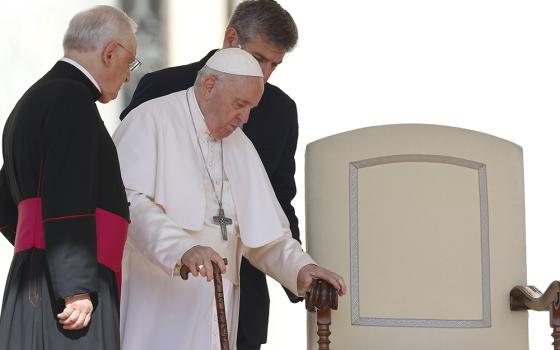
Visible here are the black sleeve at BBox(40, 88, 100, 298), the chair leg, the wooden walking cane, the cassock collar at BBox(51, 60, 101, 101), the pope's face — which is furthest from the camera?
the chair leg

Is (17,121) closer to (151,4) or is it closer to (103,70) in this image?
(103,70)

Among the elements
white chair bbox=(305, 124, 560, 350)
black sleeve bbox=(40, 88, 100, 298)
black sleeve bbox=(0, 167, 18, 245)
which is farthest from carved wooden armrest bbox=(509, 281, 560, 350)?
black sleeve bbox=(0, 167, 18, 245)

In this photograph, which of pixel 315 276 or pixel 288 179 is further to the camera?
pixel 288 179

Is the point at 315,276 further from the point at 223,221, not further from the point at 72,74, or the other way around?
the point at 72,74

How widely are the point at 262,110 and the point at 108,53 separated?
1.13 m

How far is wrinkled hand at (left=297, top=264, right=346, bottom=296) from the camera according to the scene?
13.6 feet

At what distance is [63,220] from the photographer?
3453 mm

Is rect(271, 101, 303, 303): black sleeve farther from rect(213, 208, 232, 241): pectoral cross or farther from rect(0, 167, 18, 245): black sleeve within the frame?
rect(0, 167, 18, 245): black sleeve

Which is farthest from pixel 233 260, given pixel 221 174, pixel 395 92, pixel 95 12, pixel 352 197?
pixel 395 92

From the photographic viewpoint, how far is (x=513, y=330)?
4.68 meters

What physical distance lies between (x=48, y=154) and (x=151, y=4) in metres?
2.81

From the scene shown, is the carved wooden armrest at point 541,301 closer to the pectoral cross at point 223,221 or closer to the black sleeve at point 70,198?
the pectoral cross at point 223,221

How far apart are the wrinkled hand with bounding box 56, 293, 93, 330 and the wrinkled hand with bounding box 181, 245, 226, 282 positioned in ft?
1.28

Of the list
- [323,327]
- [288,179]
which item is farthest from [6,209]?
[288,179]
